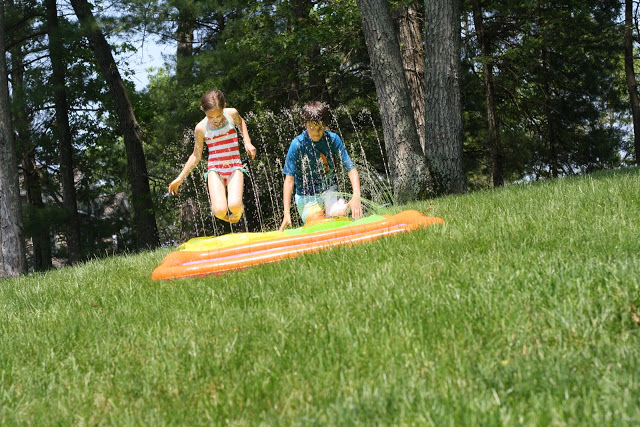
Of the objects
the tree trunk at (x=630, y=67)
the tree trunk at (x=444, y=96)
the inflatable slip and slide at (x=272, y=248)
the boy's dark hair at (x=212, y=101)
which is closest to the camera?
the inflatable slip and slide at (x=272, y=248)

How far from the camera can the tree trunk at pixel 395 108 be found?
8617mm

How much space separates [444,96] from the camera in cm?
866

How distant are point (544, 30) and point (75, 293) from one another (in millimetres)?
14475

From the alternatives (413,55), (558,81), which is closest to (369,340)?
(413,55)

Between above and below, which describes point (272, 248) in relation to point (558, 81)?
below

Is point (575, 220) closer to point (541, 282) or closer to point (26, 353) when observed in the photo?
point (541, 282)

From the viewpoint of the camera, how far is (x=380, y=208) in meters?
6.96

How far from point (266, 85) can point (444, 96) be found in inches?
339

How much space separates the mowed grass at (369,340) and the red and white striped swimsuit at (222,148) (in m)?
2.13

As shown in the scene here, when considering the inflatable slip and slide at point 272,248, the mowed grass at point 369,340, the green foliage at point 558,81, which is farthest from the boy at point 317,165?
the green foliage at point 558,81

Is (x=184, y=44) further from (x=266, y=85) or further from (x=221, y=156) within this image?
(x=221, y=156)

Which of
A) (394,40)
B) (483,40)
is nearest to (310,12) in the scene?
(483,40)

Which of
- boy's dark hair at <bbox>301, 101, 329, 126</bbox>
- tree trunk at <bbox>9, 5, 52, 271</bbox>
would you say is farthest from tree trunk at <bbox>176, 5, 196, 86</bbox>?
boy's dark hair at <bbox>301, 101, 329, 126</bbox>

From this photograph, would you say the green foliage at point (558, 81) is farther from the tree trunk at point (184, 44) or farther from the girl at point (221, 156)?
the girl at point (221, 156)
